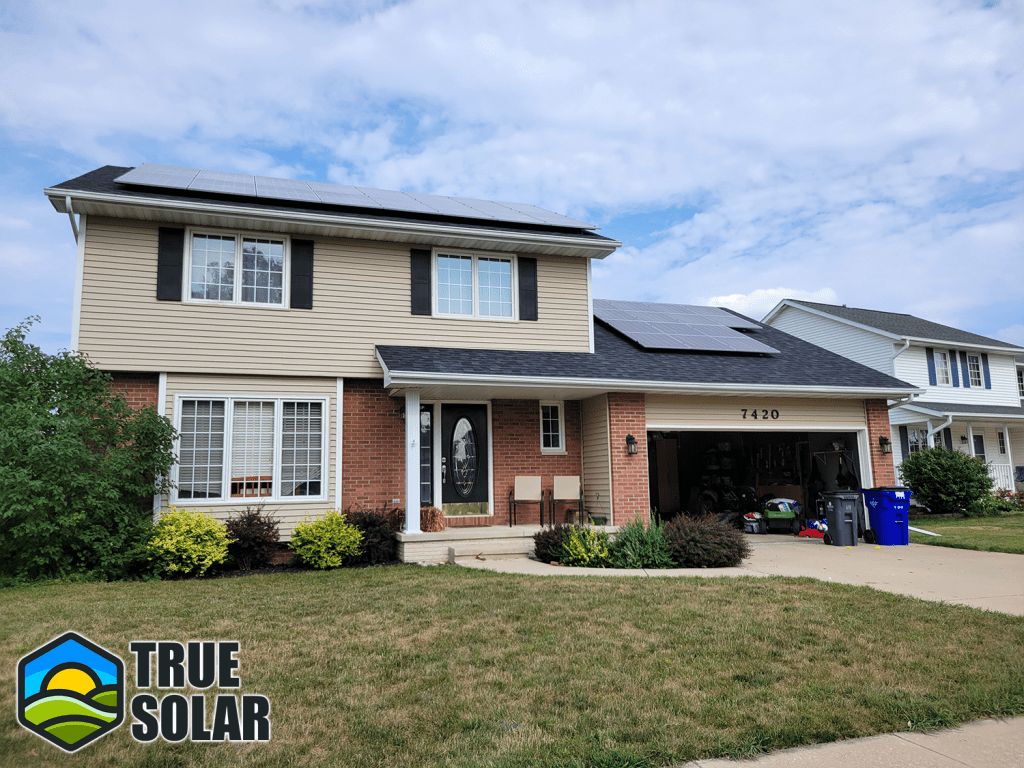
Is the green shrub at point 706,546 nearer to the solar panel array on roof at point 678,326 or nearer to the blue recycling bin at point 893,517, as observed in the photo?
the blue recycling bin at point 893,517

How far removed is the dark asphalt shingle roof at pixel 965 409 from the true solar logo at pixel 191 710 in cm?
2188

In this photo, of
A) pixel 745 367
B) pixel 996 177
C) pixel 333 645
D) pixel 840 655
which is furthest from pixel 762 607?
pixel 996 177

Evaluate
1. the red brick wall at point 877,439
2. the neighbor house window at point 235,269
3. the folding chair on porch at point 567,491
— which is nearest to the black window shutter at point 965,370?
the red brick wall at point 877,439

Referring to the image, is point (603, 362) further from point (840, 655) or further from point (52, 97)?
point (52, 97)

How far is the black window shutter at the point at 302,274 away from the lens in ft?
38.5

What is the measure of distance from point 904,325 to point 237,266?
2281 centimetres

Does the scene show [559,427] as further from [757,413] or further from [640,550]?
[757,413]

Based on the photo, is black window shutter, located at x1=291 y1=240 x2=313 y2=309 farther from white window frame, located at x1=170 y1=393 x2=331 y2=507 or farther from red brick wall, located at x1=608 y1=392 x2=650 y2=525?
red brick wall, located at x1=608 y1=392 x2=650 y2=525

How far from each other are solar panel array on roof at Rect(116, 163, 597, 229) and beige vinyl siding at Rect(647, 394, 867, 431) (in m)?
4.05

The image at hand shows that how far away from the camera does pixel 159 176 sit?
1206 centimetres

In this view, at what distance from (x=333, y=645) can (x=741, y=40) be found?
10.5 m

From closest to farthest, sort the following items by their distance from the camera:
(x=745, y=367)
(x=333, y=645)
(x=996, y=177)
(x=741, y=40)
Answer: (x=333, y=645)
(x=741, y=40)
(x=745, y=367)
(x=996, y=177)

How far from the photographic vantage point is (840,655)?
206 inches

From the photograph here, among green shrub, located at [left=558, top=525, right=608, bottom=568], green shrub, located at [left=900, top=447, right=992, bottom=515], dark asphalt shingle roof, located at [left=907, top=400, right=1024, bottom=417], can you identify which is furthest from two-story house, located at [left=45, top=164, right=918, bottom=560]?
dark asphalt shingle roof, located at [left=907, top=400, right=1024, bottom=417]
